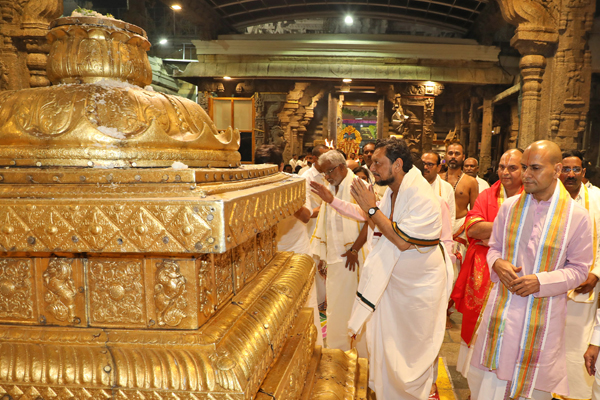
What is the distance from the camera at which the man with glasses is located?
3785 millimetres

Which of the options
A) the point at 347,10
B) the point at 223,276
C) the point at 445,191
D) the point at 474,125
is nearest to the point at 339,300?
the point at 445,191

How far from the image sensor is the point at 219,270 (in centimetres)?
105

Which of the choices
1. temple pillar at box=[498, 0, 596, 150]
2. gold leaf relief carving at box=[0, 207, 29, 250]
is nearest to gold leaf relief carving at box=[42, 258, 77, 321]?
gold leaf relief carving at box=[0, 207, 29, 250]

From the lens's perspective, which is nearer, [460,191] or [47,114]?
[47,114]

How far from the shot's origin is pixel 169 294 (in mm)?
875

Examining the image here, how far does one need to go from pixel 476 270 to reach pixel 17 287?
10.5 feet

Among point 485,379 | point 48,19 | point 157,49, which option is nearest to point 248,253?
point 485,379

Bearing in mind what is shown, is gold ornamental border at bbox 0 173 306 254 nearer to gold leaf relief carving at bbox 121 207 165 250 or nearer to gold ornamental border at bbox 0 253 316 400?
gold leaf relief carving at bbox 121 207 165 250

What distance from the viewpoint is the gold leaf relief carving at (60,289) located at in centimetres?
88

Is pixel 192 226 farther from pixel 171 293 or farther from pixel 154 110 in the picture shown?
pixel 154 110

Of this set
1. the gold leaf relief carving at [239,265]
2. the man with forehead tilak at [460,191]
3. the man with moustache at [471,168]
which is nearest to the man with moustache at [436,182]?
the man with forehead tilak at [460,191]

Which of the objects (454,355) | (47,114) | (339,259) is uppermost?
(47,114)

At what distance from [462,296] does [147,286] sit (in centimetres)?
312

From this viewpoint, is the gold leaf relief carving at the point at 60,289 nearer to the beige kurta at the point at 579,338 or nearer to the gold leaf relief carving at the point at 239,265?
the gold leaf relief carving at the point at 239,265
